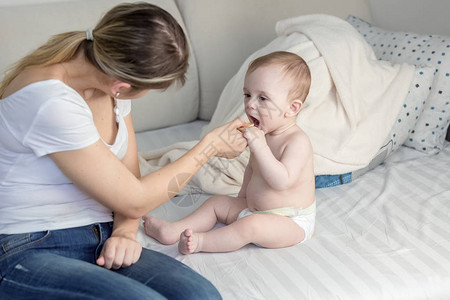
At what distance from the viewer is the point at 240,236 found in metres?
1.28

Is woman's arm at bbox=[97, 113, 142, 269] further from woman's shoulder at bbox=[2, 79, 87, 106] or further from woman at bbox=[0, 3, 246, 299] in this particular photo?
woman's shoulder at bbox=[2, 79, 87, 106]

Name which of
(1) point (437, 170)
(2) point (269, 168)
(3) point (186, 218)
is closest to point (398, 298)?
(2) point (269, 168)

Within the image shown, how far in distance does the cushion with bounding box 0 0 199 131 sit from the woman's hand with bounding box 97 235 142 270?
3.05ft

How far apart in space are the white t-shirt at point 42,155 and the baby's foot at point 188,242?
0.19 meters

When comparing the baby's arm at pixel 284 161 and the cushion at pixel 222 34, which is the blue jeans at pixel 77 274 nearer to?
the baby's arm at pixel 284 161

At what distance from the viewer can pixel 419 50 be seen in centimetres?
193

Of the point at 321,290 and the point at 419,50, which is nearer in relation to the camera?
the point at 321,290

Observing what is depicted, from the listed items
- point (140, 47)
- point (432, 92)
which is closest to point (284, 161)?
point (140, 47)

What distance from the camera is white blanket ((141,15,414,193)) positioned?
1.67 metres

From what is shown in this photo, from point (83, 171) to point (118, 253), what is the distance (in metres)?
0.19

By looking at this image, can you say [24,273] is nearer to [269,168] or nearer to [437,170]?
[269,168]

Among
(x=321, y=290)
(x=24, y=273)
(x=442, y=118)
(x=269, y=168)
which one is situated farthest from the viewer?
(x=442, y=118)

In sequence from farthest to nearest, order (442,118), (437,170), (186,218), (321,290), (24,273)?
(442,118) < (437,170) < (186,218) < (321,290) < (24,273)

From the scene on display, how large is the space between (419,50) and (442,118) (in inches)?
10.3
